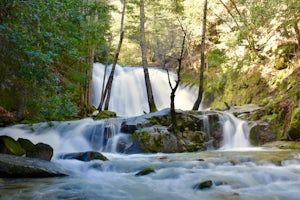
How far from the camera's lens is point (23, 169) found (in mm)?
6598

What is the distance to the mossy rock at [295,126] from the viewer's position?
10.6 meters

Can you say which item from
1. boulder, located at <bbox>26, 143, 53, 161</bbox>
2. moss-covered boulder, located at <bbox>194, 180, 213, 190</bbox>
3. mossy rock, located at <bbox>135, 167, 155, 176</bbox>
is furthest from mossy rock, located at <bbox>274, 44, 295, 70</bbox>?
boulder, located at <bbox>26, 143, 53, 161</bbox>

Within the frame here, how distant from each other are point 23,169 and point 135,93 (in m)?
18.1

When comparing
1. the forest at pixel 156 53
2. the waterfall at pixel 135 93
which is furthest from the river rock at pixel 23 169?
the waterfall at pixel 135 93

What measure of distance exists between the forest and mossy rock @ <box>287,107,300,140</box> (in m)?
0.03

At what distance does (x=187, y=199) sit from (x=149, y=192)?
87 centimetres

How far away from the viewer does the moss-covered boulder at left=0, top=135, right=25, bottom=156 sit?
27.4 feet

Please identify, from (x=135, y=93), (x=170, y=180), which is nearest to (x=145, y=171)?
(x=170, y=180)

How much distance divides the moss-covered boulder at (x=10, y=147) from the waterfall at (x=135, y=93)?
44.6 ft

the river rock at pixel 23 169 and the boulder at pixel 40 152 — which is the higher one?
the boulder at pixel 40 152

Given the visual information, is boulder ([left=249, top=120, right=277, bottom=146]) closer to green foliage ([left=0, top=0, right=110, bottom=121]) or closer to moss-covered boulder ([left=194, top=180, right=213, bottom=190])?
moss-covered boulder ([left=194, top=180, right=213, bottom=190])

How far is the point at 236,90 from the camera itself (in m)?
17.4

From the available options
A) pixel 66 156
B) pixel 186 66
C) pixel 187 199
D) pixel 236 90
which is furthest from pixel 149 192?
pixel 186 66

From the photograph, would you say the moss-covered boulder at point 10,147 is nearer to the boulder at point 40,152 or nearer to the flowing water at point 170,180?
the boulder at point 40,152
